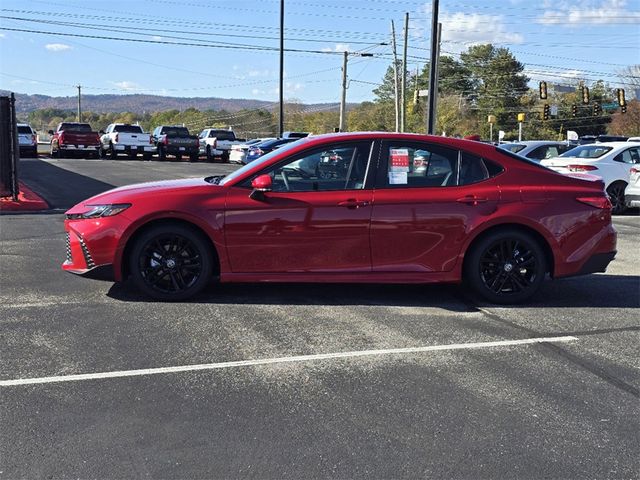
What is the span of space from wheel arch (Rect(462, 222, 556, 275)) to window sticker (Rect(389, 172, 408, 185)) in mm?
838

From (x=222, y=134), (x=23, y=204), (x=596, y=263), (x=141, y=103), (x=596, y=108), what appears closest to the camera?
(x=596, y=263)

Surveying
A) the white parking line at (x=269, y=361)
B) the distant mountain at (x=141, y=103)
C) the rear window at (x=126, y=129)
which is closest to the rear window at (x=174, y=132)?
the rear window at (x=126, y=129)

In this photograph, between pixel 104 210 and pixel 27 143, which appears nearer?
pixel 104 210

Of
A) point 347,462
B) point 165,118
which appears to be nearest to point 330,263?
point 347,462

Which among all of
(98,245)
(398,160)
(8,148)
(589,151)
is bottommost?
(98,245)

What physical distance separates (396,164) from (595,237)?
2039 mm

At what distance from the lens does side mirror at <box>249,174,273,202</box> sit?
228 inches

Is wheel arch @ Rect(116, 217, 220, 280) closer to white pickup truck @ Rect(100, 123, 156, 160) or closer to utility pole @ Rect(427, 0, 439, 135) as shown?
utility pole @ Rect(427, 0, 439, 135)

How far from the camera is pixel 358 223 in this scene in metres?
5.87

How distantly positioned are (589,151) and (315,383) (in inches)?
493

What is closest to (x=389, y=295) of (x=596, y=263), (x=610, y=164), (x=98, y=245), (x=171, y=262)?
(x=596, y=263)

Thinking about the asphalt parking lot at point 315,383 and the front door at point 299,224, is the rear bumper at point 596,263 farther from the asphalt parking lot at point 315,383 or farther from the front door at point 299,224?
the front door at point 299,224

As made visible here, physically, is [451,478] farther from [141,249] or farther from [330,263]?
[141,249]

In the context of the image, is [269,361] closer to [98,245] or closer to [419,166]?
[98,245]
